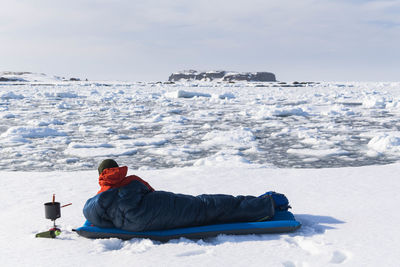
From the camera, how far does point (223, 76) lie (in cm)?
9369

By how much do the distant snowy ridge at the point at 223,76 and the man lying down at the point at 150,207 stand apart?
8484cm

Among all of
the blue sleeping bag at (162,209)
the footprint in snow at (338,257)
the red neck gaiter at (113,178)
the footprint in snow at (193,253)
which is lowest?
the footprint in snow at (338,257)

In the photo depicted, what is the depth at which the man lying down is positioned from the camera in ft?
7.82

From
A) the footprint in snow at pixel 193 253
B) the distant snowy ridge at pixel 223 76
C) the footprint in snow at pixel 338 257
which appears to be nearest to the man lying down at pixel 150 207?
the footprint in snow at pixel 193 253

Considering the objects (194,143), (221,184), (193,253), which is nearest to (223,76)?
(194,143)

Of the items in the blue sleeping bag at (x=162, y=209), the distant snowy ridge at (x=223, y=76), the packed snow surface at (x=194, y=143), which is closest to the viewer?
the blue sleeping bag at (x=162, y=209)

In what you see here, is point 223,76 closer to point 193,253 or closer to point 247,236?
point 247,236

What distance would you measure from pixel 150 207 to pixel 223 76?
9253 centimetres

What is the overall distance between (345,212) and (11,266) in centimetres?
221

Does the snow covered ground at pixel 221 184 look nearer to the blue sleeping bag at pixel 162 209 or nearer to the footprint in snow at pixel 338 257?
the footprint in snow at pixel 338 257

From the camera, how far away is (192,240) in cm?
242

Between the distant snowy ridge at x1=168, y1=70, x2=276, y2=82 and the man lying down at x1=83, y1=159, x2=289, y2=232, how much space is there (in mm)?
84842

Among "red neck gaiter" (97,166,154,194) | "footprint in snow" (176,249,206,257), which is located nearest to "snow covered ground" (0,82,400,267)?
"footprint in snow" (176,249,206,257)

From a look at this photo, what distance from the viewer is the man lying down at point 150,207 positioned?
2.38 metres
